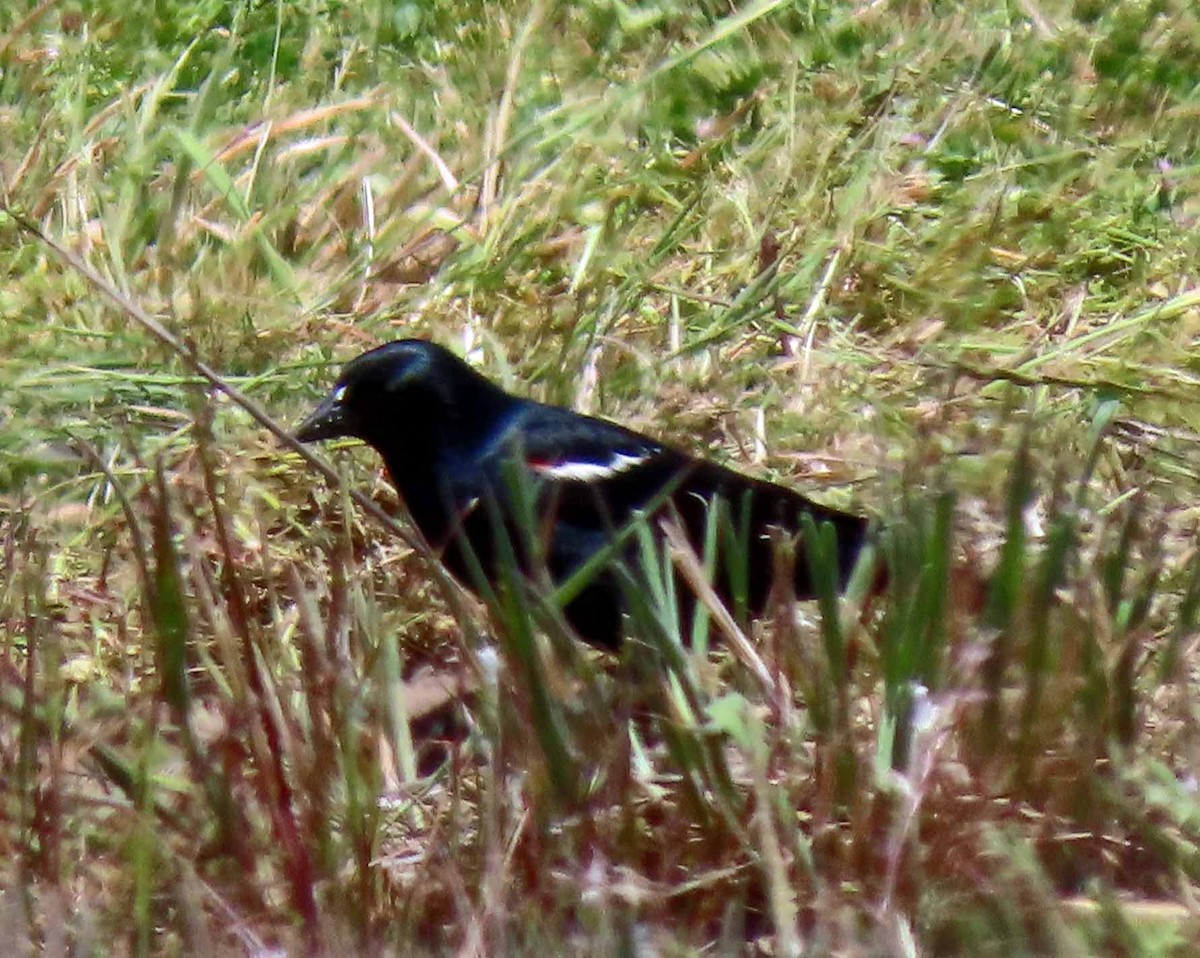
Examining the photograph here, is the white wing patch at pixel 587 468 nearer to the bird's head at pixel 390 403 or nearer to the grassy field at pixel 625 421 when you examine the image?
the bird's head at pixel 390 403

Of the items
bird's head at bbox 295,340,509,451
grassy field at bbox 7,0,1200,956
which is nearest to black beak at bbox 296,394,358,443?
bird's head at bbox 295,340,509,451

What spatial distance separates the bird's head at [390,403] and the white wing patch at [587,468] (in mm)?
162

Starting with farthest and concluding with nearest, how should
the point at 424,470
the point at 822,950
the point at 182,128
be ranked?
the point at 182,128, the point at 424,470, the point at 822,950

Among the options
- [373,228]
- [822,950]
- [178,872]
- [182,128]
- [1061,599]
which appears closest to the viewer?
[822,950]

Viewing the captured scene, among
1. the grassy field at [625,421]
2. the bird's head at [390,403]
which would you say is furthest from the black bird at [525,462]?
the grassy field at [625,421]

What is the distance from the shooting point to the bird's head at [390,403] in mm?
3623

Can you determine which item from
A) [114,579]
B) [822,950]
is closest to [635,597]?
[822,950]

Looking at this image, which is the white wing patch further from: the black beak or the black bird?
the black beak

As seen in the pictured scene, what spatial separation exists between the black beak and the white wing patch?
12.4 inches

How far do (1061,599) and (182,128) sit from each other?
9.86 feet

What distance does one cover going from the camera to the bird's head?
362cm

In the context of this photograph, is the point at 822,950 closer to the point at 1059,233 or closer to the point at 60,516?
the point at 60,516

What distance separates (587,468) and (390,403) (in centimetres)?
35

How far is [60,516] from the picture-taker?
3803 millimetres
